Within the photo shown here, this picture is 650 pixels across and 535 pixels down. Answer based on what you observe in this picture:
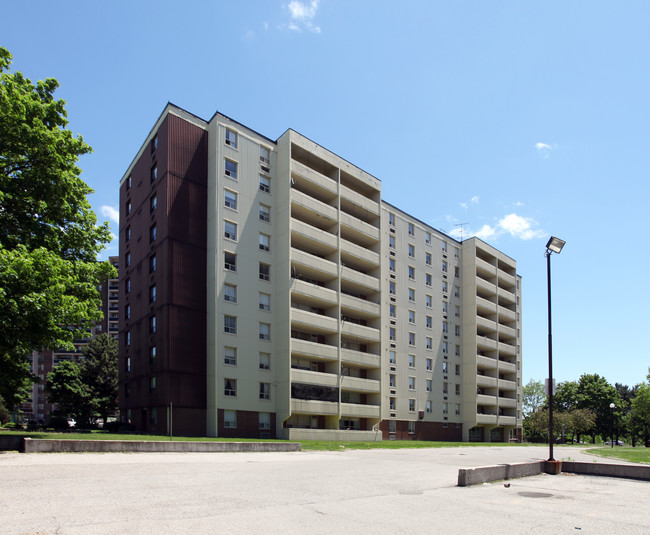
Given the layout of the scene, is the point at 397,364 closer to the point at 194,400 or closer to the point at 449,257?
the point at 449,257

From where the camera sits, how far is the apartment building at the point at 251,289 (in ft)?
138

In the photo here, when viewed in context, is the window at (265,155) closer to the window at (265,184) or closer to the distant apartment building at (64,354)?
the window at (265,184)

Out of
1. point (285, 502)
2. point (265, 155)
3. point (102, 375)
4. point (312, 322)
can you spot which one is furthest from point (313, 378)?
point (285, 502)

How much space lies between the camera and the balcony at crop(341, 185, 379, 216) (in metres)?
53.9

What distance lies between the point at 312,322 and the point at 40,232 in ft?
91.1

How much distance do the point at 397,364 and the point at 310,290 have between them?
59.4 ft

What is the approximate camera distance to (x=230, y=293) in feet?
144

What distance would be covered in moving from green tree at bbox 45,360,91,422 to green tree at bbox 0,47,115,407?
38.0 m

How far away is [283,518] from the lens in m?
8.91

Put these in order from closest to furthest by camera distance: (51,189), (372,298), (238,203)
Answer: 1. (51,189)
2. (238,203)
3. (372,298)

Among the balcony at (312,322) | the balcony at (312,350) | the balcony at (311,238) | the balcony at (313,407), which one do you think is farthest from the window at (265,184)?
the balcony at (313,407)

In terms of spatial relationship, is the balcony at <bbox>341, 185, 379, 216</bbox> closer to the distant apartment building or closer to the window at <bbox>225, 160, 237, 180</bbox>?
the window at <bbox>225, 160, 237, 180</bbox>

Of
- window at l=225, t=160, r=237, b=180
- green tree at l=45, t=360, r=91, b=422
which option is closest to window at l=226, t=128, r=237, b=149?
window at l=225, t=160, r=237, b=180

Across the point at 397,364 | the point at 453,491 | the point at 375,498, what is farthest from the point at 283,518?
the point at 397,364
